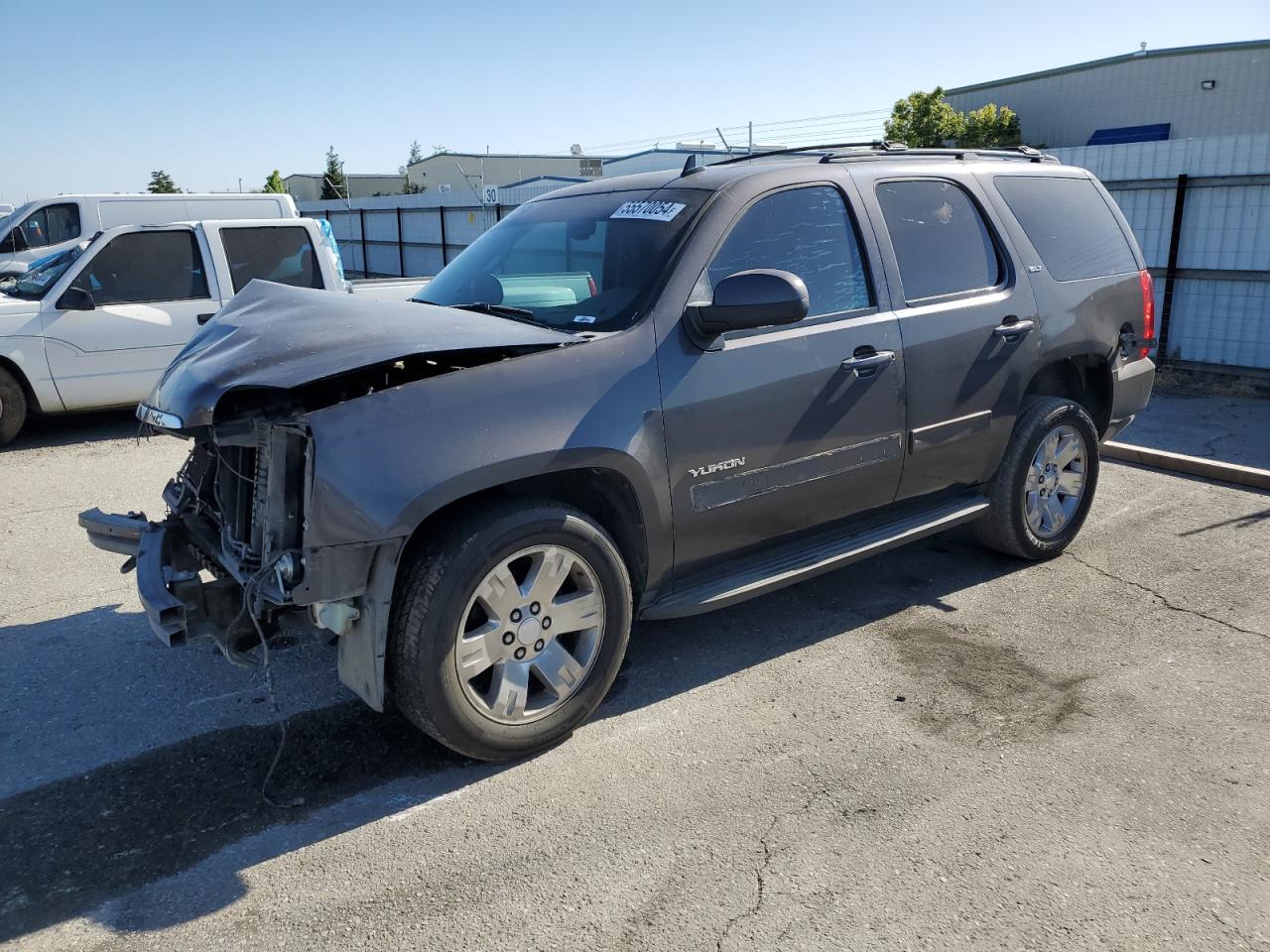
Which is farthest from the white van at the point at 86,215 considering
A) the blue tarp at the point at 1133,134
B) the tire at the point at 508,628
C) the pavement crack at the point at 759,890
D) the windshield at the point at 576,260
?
the blue tarp at the point at 1133,134

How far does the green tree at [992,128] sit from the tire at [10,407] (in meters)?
45.5

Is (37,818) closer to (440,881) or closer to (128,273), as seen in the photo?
(440,881)

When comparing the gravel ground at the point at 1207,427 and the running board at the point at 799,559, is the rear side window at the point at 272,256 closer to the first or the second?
the running board at the point at 799,559

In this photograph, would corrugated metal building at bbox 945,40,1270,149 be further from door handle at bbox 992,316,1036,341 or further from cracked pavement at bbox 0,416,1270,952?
cracked pavement at bbox 0,416,1270,952

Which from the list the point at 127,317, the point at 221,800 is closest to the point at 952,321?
the point at 221,800

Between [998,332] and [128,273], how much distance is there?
297 inches

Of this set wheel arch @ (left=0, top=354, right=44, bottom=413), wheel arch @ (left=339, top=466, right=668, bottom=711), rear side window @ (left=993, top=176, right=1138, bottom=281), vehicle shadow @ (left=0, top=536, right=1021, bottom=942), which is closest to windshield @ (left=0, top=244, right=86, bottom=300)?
wheel arch @ (left=0, top=354, right=44, bottom=413)

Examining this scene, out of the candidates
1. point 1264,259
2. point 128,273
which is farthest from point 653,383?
point 1264,259

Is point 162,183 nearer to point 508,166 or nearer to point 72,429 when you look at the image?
point 508,166

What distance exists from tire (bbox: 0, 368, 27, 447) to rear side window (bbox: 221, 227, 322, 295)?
1.99 metres

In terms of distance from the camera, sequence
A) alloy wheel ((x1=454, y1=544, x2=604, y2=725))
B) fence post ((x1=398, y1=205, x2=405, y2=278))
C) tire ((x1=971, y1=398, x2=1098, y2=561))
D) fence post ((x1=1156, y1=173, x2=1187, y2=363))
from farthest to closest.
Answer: fence post ((x1=398, y1=205, x2=405, y2=278)) < fence post ((x1=1156, y1=173, x2=1187, y2=363)) < tire ((x1=971, y1=398, x2=1098, y2=561)) < alloy wheel ((x1=454, y1=544, x2=604, y2=725))

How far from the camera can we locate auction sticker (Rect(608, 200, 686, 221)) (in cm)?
398

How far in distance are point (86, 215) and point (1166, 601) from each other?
1479 cm

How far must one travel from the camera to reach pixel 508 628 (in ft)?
11.0
